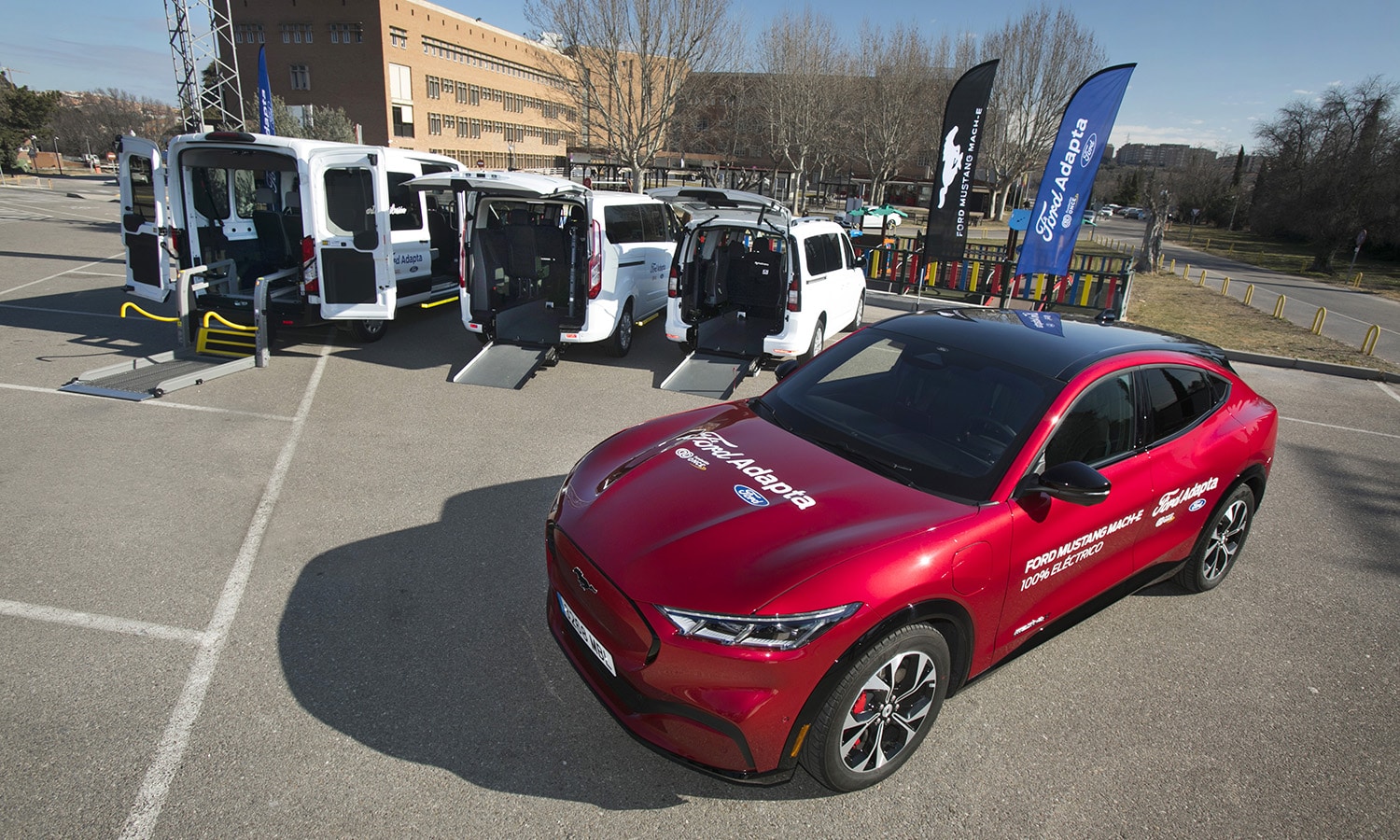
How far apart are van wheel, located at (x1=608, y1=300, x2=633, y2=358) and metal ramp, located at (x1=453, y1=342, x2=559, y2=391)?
2.92ft

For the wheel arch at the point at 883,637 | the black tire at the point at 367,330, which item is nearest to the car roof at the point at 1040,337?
the wheel arch at the point at 883,637

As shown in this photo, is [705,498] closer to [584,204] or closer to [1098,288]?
[584,204]

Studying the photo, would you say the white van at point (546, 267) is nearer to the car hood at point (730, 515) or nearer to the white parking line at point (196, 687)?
the white parking line at point (196, 687)

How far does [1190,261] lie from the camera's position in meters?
35.6

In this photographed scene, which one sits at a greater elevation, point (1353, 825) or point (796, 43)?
point (796, 43)

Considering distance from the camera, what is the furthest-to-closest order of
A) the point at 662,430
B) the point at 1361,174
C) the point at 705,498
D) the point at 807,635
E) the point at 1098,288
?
the point at 1361,174
the point at 1098,288
the point at 662,430
the point at 705,498
the point at 807,635

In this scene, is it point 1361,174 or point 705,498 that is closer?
point 705,498

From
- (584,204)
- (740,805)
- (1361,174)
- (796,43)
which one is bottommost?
(740,805)

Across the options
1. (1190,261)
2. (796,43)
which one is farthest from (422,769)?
(1190,261)

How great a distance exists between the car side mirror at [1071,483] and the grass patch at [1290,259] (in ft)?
105

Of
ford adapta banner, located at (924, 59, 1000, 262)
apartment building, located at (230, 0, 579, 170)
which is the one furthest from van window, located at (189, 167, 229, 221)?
apartment building, located at (230, 0, 579, 170)

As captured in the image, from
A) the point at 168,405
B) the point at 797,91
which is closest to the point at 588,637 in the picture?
the point at 168,405

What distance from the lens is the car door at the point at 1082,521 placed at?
311 cm

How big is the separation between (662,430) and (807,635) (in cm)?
168
